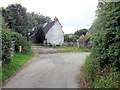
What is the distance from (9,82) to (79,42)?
176 feet

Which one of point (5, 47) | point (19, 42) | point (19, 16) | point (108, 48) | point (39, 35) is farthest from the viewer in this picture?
point (39, 35)

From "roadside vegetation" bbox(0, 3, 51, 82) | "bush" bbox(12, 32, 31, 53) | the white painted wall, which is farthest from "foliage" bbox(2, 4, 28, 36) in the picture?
the white painted wall

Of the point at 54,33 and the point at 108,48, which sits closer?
the point at 108,48

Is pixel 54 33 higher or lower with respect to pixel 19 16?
lower

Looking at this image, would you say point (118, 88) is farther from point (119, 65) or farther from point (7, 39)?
point (7, 39)

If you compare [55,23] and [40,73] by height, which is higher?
[55,23]

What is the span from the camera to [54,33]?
237 ft

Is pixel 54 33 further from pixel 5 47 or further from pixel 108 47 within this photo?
pixel 108 47

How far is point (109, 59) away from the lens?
627 inches

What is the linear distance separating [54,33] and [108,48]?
56.4 metres

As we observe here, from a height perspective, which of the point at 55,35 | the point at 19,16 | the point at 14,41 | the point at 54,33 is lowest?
the point at 14,41

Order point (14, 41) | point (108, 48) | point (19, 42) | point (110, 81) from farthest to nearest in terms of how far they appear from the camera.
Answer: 1. point (19, 42)
2. point (14, 41)
3. point (108, 48)
4. point (110, 81)

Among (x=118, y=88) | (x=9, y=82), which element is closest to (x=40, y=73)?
(x=9, y=82)

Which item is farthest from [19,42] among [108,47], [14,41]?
[108,47]
